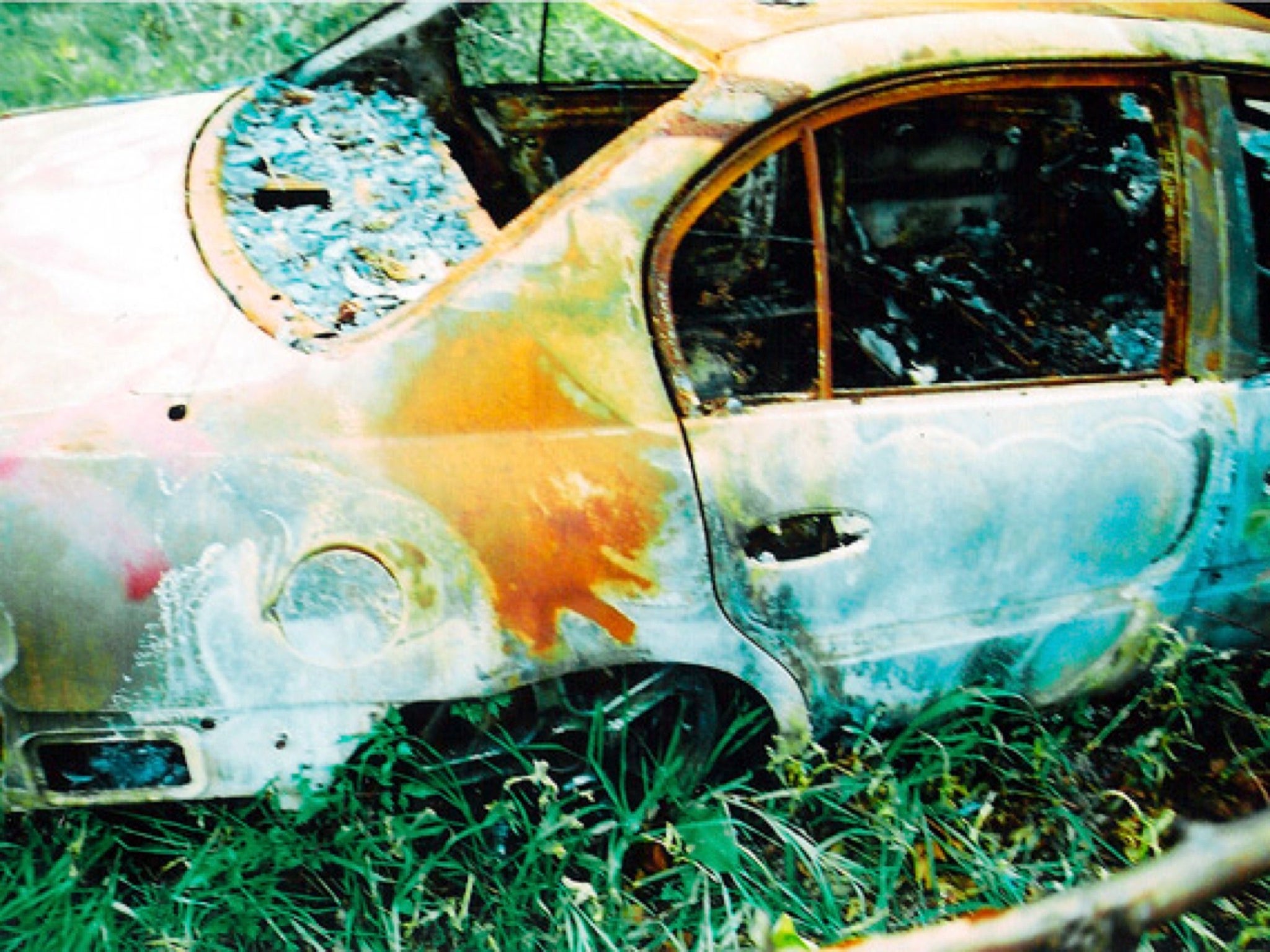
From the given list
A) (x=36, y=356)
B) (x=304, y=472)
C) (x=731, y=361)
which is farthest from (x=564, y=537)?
(x=731, y=361)

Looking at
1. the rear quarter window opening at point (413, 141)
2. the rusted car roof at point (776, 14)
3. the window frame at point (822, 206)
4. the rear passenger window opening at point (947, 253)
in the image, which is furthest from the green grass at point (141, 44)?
the window frame at point (822, 206)

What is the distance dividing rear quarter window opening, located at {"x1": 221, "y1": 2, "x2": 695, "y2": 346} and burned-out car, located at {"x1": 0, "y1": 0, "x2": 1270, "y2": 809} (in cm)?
2

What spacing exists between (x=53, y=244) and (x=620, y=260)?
1059mm

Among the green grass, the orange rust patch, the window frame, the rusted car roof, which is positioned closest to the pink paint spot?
the orange rust patch

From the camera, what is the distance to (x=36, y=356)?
1666 mm

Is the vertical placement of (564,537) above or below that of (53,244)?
below

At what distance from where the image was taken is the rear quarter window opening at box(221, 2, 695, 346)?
2016 millimetres

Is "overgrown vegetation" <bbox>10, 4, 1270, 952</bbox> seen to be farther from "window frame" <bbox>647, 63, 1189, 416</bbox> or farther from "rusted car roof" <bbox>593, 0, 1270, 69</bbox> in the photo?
"rusted car roof" <bbox>593, 0, 1270, 69</bbox>

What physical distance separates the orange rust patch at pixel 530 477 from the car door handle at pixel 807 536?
9.7 inches

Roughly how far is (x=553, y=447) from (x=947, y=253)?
2.28 metres

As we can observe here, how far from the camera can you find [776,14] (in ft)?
A: 6.84

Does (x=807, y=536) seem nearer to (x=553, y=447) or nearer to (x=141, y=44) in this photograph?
(x=553, y=447)

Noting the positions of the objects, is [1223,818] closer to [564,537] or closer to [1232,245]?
[1232,245]

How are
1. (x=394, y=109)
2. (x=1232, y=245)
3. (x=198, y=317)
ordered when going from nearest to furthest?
1. (x=198, y=317)
2. (x=1232, y=245)
3. (x=394, y=109)
